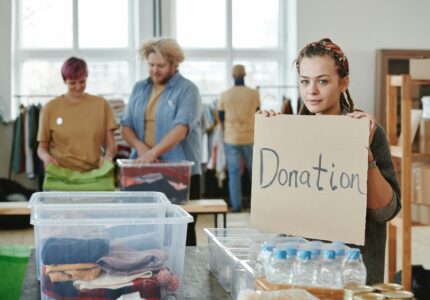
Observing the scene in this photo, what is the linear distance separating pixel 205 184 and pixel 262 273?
7605mm

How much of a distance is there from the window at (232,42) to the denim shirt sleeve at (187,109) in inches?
214

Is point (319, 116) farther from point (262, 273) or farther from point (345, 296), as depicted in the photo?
point (345, 296)

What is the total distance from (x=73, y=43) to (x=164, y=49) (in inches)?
222

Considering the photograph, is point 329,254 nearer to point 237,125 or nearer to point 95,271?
point 95,271

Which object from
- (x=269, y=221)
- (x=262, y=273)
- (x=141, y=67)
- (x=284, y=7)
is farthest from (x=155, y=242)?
(x=284, y=7)

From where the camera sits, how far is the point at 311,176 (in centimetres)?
182

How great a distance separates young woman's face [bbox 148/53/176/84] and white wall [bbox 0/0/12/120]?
515 cm

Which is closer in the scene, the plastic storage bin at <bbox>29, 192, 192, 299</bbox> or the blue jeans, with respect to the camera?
the plastic storage bin at <bbox>29, 192, 192, 299</bbox>

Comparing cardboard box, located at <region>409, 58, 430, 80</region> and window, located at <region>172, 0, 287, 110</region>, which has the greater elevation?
window, located at <region>172, 0, 287, 110</region>

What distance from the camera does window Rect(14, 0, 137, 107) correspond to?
945 centimetres

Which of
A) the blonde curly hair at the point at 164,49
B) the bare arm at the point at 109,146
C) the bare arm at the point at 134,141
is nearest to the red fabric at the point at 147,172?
the bare arm at the point at 134,141

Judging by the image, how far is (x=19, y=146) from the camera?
8.51 metres

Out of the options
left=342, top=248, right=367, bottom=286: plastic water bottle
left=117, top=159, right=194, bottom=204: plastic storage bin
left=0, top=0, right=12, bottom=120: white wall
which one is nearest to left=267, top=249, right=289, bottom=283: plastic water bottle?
left=342, top=248, right=367, bottom=286: plastic water bottle

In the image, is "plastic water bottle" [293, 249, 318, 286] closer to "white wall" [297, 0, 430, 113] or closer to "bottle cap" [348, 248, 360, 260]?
"bottle cap" [348, 248, 360, 260]
